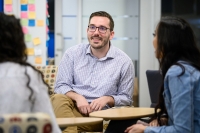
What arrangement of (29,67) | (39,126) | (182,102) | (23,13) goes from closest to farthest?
1. (39,126)
2. (29,67)
3. (182,102)
4. (23,13)

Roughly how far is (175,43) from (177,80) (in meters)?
0.22

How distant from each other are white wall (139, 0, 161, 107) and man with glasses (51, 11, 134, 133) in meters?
2.94

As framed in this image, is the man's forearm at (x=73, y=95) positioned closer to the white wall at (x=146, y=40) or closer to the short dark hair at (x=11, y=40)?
the short dark hair at (x=11, y=40)

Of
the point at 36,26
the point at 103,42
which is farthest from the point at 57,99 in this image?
the point at 36,26

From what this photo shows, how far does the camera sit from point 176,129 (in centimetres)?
163

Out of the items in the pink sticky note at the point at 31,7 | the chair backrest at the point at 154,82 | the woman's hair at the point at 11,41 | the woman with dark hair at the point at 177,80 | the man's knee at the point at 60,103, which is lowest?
the chair backrest at the point at 154,82

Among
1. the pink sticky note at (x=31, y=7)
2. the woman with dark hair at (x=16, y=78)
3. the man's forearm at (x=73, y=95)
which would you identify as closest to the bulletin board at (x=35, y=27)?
the pink sticky note at (x=31, y=7)

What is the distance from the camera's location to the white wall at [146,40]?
19.3 ft

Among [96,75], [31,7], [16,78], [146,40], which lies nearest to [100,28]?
[96,75]

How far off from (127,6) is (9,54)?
15.6 ft

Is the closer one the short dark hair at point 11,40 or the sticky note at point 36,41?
the short dark hair at point 11,40

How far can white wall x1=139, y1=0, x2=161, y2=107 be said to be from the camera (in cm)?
589

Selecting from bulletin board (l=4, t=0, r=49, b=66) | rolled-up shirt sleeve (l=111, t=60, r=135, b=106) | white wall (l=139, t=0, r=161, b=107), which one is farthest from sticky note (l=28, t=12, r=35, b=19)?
rolled-up shirt sleeve (l=111, t=60, r=135, b=106)

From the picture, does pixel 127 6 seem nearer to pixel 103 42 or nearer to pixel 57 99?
pixel 103 42
